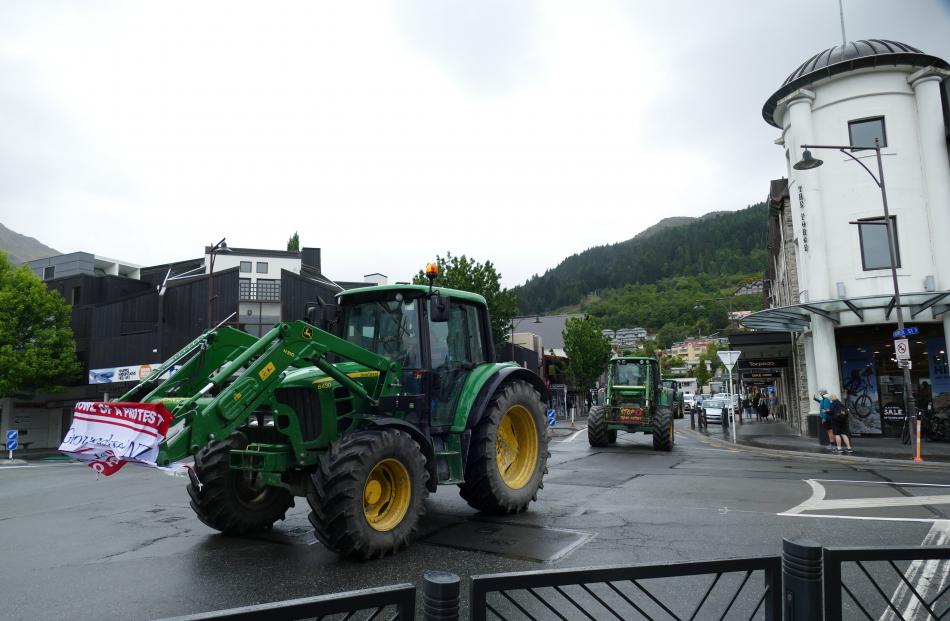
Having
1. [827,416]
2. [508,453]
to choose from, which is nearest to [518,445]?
[508,453]

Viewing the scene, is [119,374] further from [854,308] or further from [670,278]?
[670,278]

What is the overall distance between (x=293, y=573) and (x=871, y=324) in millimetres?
20206

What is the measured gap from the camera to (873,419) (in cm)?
2072

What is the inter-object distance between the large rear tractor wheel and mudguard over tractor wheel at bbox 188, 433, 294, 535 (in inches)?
57.2

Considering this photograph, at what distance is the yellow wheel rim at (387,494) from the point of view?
562cm

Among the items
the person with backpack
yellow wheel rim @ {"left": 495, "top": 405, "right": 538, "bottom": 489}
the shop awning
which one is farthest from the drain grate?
the shop awning

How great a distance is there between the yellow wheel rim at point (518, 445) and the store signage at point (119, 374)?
90.0 feet

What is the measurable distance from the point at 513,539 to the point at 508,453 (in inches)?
69.8

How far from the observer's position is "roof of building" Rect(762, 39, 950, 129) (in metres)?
18.7

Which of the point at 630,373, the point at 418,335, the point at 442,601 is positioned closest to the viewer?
the point at 442,601

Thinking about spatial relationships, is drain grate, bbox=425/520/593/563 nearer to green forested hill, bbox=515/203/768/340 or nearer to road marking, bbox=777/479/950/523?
road marking, bbox=777/479/950/523

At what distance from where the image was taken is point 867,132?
63.9 ft

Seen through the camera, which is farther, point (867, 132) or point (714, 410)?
point (714, 410)

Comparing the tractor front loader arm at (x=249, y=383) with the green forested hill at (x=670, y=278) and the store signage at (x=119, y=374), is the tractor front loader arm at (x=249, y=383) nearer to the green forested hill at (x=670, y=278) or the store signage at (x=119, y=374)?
the store signage at (x=119, y=374)
